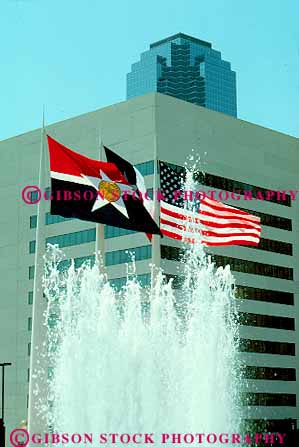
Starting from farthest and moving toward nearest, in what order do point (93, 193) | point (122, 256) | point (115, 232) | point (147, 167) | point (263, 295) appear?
point (263, 295) < point (115, 232) < point (122, 256) < point (147, 167) < point (93, 193)

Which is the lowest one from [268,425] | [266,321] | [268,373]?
[268,425]

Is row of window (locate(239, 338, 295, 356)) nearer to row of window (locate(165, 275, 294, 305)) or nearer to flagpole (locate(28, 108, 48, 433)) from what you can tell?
row of window (locate(165, 275, 294, 305))

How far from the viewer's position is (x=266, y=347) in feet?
232

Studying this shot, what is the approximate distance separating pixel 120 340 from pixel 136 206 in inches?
163

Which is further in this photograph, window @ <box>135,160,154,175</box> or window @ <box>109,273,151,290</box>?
window @ <box>135,160,154,175</box>

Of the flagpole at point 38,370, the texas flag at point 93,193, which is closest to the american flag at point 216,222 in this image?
the texas flag at point 93,193

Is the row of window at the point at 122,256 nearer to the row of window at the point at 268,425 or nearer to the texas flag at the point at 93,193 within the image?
the row of window at the point at 268,425

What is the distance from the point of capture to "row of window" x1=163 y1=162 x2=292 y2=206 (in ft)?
225

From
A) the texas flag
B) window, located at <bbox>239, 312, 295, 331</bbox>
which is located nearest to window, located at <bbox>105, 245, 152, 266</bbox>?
window, located at <bbox>239, 312, 295, 331</bbox>

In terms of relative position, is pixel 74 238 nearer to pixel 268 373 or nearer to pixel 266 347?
pixel 266 347

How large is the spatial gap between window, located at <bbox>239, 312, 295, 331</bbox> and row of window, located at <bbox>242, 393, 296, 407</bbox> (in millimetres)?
5391

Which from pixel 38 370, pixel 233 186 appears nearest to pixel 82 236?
pixel 233 186

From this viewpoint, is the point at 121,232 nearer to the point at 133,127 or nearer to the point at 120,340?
the point at 133,127

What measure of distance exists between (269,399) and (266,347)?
4.05 metres
